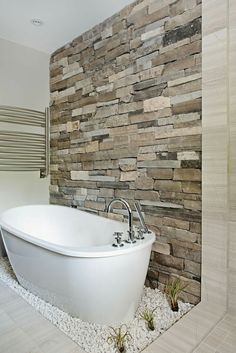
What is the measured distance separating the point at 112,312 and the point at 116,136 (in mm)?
1536

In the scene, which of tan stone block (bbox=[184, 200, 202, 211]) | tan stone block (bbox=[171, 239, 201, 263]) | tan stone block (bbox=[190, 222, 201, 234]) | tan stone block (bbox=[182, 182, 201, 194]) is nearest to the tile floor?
tan stone block (bbox=[171, 239, 201, 263])

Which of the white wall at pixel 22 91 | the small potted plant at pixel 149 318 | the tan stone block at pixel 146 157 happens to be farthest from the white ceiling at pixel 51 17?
the small potted plant at pixel 149 318

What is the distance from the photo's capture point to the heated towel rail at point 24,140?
300 cm

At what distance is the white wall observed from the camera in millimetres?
3033

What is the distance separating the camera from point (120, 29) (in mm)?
2436

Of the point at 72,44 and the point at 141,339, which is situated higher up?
the point at 72,44

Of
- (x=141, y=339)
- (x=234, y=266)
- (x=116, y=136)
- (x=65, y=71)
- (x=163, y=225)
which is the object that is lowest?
(x=141, y=339)

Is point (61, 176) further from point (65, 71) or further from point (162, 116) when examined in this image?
point (162, 116)

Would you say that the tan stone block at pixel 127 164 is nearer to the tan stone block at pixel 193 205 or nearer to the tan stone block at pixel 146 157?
the tan stone block at pixel 146 157

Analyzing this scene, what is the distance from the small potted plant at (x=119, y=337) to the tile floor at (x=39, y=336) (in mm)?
193

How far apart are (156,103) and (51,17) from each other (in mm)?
1470

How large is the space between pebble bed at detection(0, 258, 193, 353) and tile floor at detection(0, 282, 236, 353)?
0.06 m

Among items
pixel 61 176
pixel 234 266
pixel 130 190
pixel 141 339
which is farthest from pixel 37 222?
pixel 234 266

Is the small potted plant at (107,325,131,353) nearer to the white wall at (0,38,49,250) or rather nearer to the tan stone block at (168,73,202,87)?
the tan stone block at (168,73,202,87)
